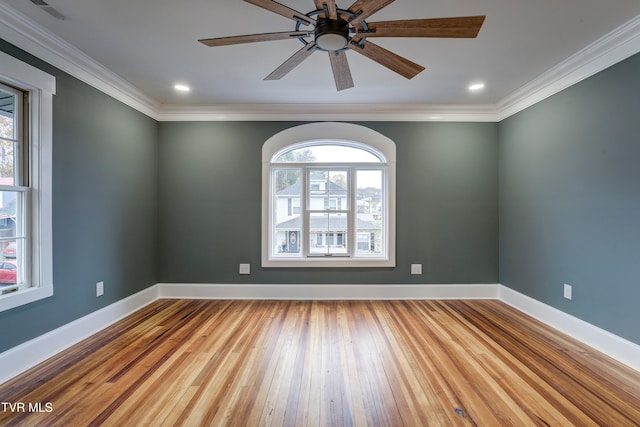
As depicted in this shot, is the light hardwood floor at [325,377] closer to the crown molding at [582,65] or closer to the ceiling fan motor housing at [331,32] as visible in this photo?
the ceiling fan motor housing at [331,32]

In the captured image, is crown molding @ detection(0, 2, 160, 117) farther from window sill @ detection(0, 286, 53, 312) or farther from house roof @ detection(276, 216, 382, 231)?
house roof @ detection(276, 216, 382, 231)

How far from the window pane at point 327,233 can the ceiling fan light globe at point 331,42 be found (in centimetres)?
245

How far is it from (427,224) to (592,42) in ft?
7.50

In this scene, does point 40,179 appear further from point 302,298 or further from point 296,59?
point 302,298

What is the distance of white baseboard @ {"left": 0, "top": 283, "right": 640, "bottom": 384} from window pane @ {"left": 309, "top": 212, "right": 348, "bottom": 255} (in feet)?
1.73

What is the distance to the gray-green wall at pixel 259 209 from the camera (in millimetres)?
3803

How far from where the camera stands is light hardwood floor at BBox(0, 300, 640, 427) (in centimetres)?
165

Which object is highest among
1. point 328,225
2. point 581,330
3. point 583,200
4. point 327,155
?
point 327,155

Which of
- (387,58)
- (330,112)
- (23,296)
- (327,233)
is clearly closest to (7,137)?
(23,296)

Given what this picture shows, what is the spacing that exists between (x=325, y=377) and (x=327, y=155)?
2.78 meters

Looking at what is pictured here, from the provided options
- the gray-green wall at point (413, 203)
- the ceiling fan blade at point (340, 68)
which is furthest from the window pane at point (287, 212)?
the ceiling fan blade at point (340, 68)

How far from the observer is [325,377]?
2027 millimetres

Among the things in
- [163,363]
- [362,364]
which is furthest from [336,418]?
[163,363]

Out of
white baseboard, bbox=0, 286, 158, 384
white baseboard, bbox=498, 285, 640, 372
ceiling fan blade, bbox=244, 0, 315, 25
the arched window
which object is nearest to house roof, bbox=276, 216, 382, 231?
Answer: the arched window
